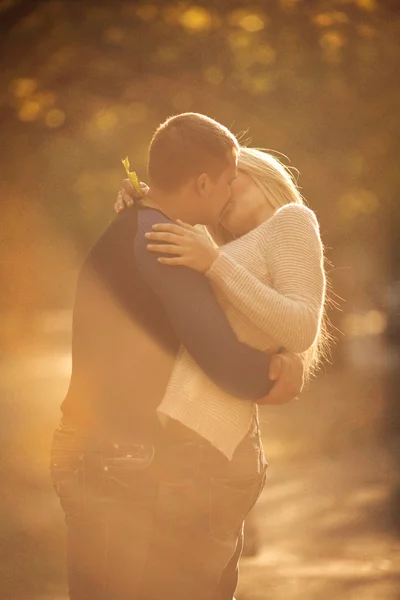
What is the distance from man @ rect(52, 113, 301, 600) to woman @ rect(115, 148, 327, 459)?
0.18 feet

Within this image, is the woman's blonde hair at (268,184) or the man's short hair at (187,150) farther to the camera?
the woman's blonde hair at (268,184)

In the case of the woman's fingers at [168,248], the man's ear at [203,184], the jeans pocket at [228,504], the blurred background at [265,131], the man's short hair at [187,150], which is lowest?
the blurred background at [265,131]

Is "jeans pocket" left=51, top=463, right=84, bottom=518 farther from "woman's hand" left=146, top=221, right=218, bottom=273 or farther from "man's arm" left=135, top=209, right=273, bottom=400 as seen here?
"woman's hand" left=146, top=221, right=218, bottom=273

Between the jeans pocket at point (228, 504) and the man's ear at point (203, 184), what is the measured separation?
2.79 ft

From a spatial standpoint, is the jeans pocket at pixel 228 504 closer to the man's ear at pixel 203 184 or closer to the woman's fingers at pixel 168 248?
the woman's fingers at pixel 168 248

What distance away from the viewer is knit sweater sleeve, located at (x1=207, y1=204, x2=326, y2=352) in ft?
13.1

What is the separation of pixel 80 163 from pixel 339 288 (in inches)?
172

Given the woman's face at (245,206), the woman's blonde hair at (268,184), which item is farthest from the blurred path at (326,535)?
the woman's face at (245,206)

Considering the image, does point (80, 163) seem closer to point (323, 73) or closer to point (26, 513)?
point (323, 73)

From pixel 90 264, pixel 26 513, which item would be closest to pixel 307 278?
pixel 90 264

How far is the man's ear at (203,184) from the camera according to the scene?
160 inches

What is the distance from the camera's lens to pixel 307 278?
4078 mm

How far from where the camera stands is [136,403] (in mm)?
4035

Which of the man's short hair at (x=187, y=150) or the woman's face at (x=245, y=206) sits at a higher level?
the man's short hair at (x=187, y=150)
